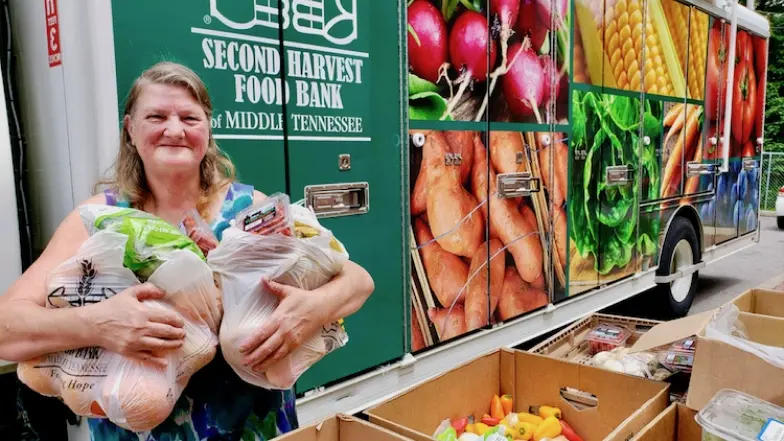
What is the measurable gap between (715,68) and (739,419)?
525 cm

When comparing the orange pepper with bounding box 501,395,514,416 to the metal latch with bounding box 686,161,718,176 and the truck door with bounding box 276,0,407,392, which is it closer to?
the truck door with bounding box 276,0,407,392

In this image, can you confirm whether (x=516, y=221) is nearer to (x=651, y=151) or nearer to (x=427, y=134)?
(x=427, y=134)

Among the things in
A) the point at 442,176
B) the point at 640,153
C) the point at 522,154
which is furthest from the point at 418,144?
the point at 640,153

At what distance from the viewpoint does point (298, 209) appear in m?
1.50

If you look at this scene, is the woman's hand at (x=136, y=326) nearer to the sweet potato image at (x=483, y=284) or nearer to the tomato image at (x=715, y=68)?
the sweet potato image at (x=483, y=284)

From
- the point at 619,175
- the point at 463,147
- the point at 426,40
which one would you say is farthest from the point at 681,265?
the point at 426,40

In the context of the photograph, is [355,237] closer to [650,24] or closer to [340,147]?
[340,147]

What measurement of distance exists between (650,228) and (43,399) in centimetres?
440

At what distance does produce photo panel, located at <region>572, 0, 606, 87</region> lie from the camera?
4.01 metres

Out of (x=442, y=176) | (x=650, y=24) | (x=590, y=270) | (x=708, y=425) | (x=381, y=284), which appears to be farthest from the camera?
(x=650, y=24)

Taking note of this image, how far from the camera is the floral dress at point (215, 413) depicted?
1459mm

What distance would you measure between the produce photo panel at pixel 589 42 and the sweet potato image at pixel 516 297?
1358 millimetres

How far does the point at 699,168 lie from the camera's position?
577 cm

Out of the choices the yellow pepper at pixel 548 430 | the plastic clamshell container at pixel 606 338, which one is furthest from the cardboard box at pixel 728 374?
the plastic clamshell container at pixel 606 338
